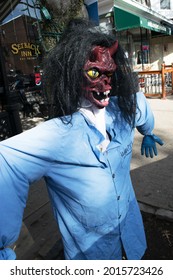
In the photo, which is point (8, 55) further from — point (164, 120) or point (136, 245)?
point (136, 245)

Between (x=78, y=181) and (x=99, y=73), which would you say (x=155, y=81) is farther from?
(x=78, y=181)

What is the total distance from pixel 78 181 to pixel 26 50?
7.10 m

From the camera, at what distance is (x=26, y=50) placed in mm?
7531

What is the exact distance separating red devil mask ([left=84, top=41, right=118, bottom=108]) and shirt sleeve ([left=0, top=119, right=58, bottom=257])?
0.30 metres

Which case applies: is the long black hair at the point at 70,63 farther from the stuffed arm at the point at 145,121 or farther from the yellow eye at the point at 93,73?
the stuffed arm at the point at 145,121

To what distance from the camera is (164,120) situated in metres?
6.28

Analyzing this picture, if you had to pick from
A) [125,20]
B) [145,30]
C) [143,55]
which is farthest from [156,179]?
[145,30]

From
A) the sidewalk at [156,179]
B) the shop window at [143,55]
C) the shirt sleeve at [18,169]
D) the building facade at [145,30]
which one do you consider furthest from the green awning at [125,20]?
the shirt sleeve at [18,169]

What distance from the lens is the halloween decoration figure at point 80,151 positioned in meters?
1.13

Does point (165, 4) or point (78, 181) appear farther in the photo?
point (165, 4)

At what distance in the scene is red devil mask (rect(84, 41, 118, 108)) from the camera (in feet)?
4.10

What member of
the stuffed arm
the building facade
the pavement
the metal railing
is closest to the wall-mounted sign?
the building facade

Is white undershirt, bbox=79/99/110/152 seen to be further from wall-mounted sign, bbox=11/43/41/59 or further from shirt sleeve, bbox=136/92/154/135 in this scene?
wall-mounted sign, bbox=11/43/41/59
